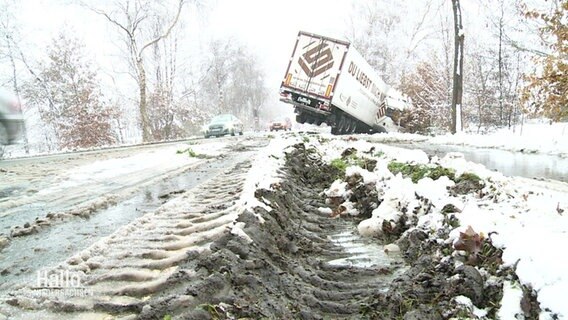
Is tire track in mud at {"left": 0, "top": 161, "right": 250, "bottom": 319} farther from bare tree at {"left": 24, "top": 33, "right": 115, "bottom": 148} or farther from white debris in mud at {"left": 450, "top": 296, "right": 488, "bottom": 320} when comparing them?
bare tree at {"left": 24, "top": 33, "right": 115, "bottom": 148}

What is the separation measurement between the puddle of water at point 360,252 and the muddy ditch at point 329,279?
0.01 m

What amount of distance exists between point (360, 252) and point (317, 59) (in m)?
15.7

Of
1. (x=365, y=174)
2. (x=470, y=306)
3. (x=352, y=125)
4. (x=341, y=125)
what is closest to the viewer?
(x=470, y=306)

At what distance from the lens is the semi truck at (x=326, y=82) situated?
1867 centimetres

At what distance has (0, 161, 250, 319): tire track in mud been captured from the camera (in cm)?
238

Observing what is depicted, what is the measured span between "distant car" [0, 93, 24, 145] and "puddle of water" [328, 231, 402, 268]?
6.78 m

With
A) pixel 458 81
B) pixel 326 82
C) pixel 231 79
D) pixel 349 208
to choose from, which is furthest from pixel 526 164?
pixel 231 79

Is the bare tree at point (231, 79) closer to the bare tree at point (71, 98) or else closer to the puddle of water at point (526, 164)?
the bare tree at point (71, 98)

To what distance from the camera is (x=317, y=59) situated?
61.8 ft

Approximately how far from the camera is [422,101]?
1007 inches

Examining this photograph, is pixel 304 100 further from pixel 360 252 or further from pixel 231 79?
pixel 231 79

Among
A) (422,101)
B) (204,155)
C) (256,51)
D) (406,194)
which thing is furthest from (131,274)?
(256,51)

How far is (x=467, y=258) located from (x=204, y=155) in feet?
31.4

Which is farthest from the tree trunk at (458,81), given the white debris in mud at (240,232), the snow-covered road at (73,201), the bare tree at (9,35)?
the bare tree at (9,35)
